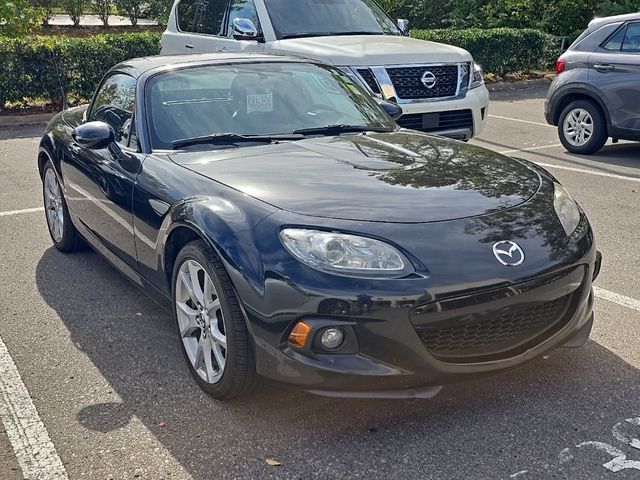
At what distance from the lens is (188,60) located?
472 centimetres

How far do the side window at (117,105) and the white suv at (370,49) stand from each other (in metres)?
2.50

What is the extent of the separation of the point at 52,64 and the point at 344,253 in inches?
424

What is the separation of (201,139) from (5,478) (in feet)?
6.49

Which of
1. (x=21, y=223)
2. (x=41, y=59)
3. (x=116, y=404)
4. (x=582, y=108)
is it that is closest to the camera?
(x=116, y=404)

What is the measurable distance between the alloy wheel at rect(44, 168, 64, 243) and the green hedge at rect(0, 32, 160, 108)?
256 inches

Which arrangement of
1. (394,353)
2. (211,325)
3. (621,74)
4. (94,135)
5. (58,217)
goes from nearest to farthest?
(394,353) < (211,325) < (94,135) < (58,217) < (621,74)

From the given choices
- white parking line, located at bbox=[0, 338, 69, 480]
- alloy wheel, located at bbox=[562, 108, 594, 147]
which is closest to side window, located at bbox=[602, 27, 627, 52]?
alloy wheel, located at bbox=[562, 108, 594, 147]

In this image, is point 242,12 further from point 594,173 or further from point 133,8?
point 133,8

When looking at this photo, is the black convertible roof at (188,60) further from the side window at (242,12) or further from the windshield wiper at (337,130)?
the side window at (242,12)

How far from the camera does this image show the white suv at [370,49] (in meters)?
7.90

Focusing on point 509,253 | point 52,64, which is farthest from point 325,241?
point 52,64

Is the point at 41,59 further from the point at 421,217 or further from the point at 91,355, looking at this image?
the point at 421,217

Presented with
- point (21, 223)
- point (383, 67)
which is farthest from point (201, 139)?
point (383, 67)

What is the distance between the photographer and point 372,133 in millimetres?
4535
